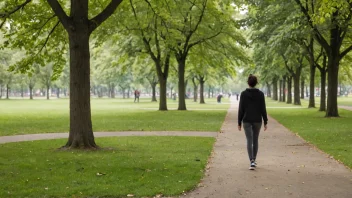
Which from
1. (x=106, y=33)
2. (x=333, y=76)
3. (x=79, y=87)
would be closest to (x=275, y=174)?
(x=79, y=87)

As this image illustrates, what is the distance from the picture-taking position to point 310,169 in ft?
27.0

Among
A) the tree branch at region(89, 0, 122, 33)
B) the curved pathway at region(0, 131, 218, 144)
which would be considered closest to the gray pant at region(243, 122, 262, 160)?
the tree branch at region(89, 0, 122, 33)

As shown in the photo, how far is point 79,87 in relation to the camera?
10859 mm

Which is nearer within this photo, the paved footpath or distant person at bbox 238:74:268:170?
the paved footpath

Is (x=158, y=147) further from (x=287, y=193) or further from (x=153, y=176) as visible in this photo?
(x=287, y=193)

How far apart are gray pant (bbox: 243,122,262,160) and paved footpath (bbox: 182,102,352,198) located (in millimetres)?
351

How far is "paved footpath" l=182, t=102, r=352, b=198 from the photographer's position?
6.36 meters

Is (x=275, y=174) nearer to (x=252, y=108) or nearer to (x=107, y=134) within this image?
(x=252, y=108)

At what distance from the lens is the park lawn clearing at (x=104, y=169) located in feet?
21.3

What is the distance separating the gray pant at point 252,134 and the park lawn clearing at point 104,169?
1079 millimetres

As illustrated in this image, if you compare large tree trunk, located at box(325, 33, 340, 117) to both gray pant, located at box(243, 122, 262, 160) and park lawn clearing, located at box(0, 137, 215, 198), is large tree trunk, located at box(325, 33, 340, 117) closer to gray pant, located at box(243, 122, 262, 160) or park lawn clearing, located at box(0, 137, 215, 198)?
park lawn clearing, located at box(0, 137, 215, 198)

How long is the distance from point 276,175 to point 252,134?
104cm

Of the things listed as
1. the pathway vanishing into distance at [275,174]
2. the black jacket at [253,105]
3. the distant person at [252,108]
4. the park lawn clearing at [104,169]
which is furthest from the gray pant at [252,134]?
the park lawn clearing at [104,169]

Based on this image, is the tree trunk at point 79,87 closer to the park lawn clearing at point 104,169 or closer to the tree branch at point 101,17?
the tree branch at point 101,17
